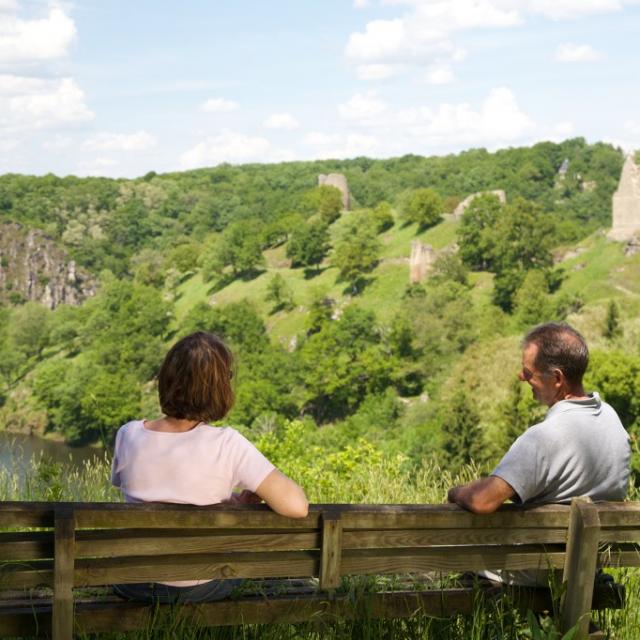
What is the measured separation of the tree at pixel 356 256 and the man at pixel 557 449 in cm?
8260

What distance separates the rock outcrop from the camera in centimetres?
12188

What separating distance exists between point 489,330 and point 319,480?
59582 mm

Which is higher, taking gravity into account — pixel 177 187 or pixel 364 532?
pixel 177 187

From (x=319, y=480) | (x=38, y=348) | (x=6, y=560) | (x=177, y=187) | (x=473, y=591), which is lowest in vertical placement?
(x=38, y=348)

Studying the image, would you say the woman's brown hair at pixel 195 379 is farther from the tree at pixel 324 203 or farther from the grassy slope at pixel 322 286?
the tree at pixel 324 203

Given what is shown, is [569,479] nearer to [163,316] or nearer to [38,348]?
[163,316]

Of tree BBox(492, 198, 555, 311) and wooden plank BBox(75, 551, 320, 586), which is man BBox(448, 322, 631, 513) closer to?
wooden plank BBox(75, 551, 320, 586)

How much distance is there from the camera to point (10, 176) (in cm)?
13988

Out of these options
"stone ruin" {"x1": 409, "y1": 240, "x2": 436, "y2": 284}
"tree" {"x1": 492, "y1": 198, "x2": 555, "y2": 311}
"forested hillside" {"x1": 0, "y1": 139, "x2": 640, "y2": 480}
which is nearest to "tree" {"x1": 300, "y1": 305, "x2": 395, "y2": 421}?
"forested hillside" {"x1": 0, "y1": 139, "x2": 640, "y2": 480}

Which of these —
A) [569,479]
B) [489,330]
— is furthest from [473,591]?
[489,330]

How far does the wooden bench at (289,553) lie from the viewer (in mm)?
2680

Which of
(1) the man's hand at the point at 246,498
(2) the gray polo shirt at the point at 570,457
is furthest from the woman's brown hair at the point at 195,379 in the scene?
(2) the gray polo shirt at the point at 570,457

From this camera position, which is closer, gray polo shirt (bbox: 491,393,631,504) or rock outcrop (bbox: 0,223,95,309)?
gray polo shirt (bbox: 491,393,631,504)

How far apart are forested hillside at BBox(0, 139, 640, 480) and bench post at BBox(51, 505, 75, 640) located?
3325 centimetres
